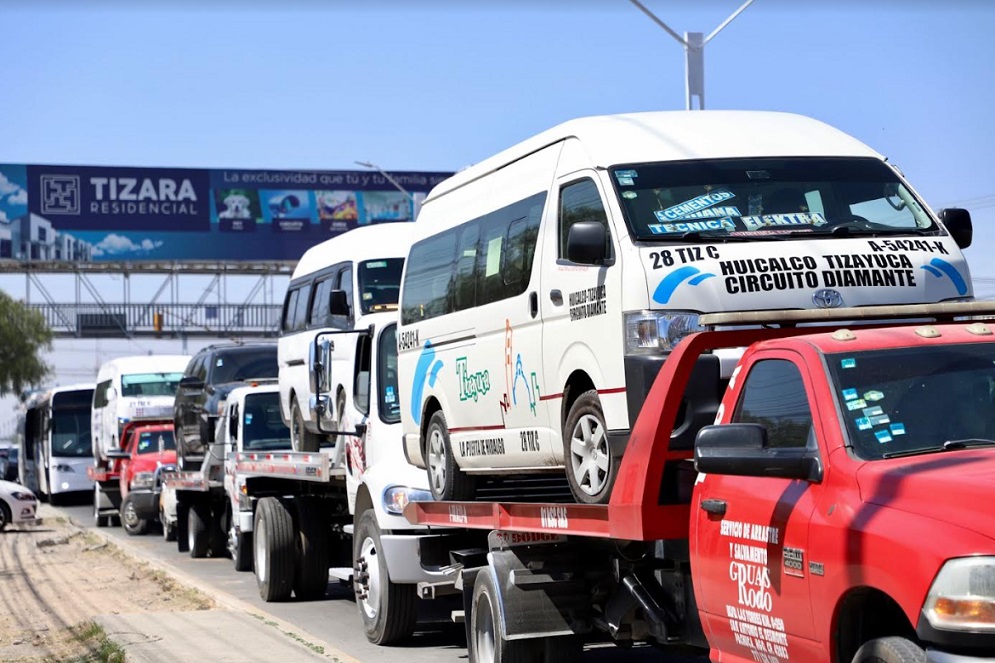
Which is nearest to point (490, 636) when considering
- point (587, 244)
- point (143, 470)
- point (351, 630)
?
point (587, 244)

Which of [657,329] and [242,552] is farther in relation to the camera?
[242,552]

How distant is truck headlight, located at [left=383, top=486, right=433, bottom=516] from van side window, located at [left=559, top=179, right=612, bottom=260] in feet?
12.2

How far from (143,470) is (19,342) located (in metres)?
51.2

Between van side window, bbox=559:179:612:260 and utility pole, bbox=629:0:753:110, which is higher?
utility pole, bbox=629:0:753:110

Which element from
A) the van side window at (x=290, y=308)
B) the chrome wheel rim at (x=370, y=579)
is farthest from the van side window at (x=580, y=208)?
the van side window at (x=290, y=308)

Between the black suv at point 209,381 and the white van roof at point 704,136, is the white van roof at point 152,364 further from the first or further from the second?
the white van roof at point 704,136

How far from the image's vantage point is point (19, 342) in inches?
3120

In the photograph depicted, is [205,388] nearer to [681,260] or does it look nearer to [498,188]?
[498,188]

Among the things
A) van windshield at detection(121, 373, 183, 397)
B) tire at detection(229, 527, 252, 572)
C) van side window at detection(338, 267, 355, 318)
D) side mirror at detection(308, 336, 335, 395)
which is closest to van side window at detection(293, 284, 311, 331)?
van side window at detection(338, 267, 355, 318)

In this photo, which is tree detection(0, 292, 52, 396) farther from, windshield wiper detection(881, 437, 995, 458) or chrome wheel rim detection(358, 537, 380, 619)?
windshield wiper detection(881, 437, 995, 458)

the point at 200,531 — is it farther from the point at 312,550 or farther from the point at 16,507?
the point at 16,507

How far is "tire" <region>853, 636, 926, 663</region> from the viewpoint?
5.32 meters

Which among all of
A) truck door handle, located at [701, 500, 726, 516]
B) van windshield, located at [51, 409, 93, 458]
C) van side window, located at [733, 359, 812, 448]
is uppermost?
van side window, located at [733, 359, 812, 448]

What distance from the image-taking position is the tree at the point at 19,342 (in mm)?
78875
